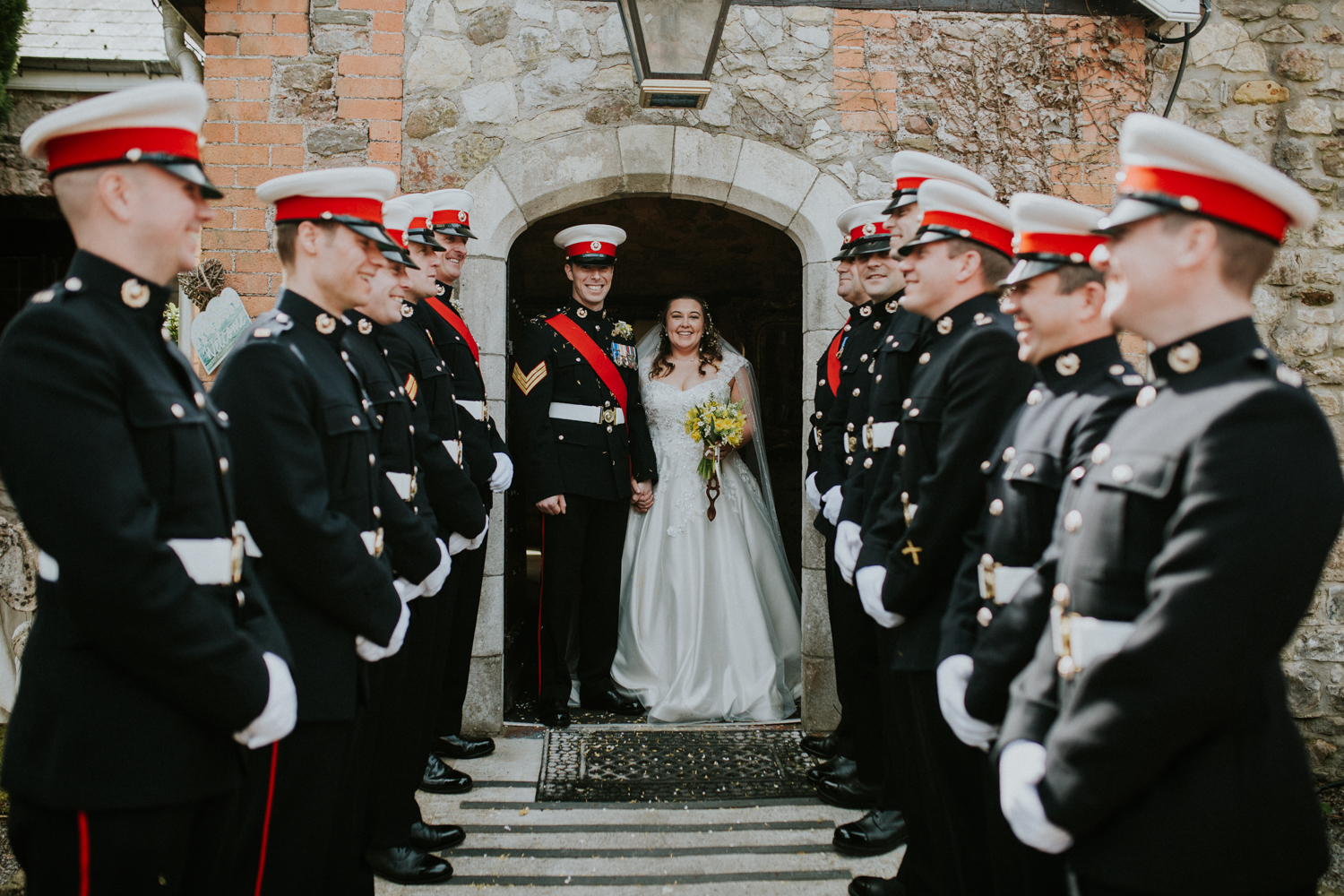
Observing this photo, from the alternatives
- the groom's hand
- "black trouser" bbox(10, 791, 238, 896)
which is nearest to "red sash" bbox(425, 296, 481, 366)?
the groom's hand

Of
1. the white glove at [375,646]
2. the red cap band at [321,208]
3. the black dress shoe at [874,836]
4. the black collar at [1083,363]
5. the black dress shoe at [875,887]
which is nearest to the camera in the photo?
the black collar at [1083,363]

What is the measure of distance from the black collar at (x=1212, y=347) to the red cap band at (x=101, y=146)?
5.56 ft

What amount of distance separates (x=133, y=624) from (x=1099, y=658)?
4.77 feet

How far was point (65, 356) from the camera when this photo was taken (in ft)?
4.95

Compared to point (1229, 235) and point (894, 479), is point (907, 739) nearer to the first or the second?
point (894, 479)

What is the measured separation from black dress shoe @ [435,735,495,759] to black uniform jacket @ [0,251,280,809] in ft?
8.18

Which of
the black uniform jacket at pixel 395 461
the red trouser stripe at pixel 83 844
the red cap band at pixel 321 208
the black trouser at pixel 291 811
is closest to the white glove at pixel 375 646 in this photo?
the black trouser at pixel 291 811

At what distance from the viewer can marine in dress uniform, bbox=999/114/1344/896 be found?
4.36 feet

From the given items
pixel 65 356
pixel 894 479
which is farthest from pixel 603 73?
pixel 65 356

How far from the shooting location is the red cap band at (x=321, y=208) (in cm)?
235

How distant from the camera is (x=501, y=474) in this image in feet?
13.3

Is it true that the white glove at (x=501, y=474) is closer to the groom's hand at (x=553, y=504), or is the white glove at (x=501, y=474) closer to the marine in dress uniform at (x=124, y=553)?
the groom's hand at (x=553, y=504)

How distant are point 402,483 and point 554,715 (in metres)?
2.16

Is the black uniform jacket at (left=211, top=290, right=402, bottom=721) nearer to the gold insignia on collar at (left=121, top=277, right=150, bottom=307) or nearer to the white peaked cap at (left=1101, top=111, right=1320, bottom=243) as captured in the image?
the gold insignia on collar at (left=121, top=277, right=150, bottom=307)
